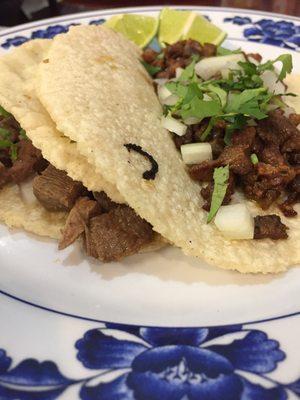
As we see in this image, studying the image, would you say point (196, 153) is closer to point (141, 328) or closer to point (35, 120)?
point (35, 120)

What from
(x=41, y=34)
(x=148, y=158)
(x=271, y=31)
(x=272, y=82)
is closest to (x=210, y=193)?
(x=148, y=158)

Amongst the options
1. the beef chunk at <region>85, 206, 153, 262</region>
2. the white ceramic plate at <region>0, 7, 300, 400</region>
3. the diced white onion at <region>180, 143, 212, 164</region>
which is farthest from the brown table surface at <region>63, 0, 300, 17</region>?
the white ceramic plate at <region>0, 7, 300, 400</region>

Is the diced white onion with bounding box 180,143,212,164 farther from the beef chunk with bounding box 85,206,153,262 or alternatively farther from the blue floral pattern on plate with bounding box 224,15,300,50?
the blue floral pattern on plate with bounding box 224,15,300,50

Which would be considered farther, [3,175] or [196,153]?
[3,175]

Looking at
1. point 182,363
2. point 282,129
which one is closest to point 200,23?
point 282,129

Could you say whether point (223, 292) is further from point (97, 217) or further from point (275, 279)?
point (97, 217)

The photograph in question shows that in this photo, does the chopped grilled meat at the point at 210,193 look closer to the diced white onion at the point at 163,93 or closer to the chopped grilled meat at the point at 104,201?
the chopped grilled meat at the point at 104,201
